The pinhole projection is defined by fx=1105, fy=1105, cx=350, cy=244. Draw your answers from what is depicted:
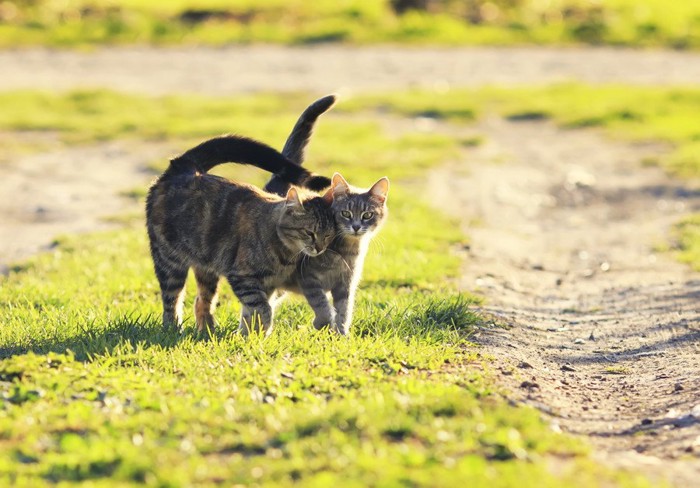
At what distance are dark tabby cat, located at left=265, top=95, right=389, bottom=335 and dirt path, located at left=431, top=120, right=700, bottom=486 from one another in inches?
37.9

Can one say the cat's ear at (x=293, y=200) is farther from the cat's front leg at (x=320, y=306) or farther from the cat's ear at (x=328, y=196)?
the cat's front leg at (x=320, y=306)

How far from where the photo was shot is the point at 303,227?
7.21m

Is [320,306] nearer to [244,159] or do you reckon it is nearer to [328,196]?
[328,196]

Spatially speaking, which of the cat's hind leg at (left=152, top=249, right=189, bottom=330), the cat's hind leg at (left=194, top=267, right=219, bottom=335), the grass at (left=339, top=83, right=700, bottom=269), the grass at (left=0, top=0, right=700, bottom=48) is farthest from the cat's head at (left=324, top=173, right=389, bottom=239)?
the grass at (left=0, top=0, right=700, bottom=48)

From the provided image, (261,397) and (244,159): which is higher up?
(244,159)

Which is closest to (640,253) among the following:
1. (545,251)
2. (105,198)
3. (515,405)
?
(545,251)

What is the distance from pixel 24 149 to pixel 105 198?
3.52m

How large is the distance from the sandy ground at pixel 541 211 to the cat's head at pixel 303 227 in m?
1.31

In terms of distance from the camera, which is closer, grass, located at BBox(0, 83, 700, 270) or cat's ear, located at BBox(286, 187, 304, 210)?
cat's ear, located at BBox(286, 187, 304, 210)

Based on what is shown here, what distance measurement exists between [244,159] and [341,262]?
39.6 inches

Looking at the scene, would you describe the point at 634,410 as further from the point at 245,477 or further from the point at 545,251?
the point at 545,251

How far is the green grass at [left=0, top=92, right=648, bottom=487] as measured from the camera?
15.9ft

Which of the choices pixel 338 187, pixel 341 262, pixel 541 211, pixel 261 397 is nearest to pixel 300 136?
pixel 338 187

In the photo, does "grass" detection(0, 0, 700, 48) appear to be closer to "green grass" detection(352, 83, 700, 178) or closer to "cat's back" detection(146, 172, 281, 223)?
"green grass" detection(352, 83, 700, 178)
